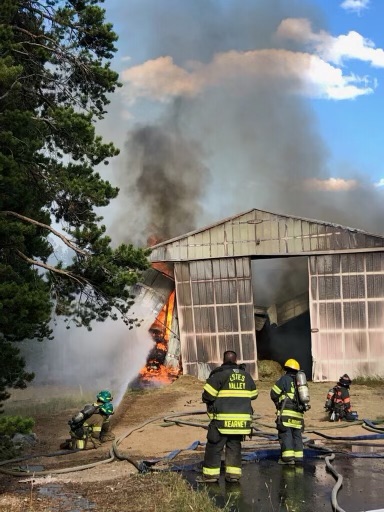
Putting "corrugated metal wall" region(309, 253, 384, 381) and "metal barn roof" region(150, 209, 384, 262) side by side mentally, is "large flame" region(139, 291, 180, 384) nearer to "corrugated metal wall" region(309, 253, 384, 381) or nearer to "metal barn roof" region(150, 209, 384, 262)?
"metal barn roof" region(150, 209, 384, 262)

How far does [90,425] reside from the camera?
11.0 metres

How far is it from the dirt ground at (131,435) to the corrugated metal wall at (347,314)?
3.10ft

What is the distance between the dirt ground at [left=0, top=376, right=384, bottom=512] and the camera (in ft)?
23.1

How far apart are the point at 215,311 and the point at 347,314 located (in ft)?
14.4

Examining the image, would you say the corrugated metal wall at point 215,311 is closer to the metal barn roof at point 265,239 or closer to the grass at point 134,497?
the metal barn roof at point 265,239

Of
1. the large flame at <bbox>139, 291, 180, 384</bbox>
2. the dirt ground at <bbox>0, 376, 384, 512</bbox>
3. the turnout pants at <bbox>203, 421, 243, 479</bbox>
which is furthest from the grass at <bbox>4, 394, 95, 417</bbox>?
the turnout pants at <bbox>203, 421, 243, 479</bbox>

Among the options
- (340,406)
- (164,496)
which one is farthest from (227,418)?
(340,406)

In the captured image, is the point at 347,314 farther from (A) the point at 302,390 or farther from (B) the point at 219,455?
(B) the point at 219,455

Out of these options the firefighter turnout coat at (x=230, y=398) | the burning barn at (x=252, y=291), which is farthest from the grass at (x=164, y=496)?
the burning barn at (x=252, y=291)

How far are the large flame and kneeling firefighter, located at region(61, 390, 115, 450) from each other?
25.3 ft

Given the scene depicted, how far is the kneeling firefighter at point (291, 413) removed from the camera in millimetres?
8086

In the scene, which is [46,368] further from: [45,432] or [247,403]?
[247,403]

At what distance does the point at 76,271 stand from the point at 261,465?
4.45 m

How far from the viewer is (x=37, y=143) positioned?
8672mm
